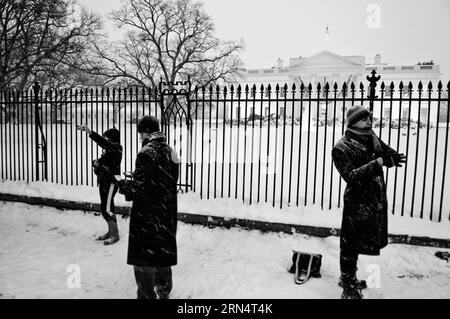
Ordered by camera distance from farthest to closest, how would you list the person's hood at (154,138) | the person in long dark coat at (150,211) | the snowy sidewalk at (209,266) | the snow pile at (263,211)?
the snow pile at (263,211)
the snowy sidewalk at (209,266)
the person's hood at (154,138)
the person in long dark coat at (150,211)

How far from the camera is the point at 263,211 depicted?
18.7 ft

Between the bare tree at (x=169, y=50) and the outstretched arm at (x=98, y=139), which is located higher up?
the bare tree at (x=169, y=50)

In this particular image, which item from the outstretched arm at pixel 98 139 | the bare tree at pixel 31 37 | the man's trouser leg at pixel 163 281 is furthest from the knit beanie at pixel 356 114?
the bare tree at pixel 31 37

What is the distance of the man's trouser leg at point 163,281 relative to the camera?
350 cm

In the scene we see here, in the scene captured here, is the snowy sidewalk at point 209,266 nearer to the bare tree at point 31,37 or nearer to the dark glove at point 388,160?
the dark glove at point 388,160

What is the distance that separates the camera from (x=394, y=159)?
133 inches

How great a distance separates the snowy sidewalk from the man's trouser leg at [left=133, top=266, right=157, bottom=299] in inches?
29.2

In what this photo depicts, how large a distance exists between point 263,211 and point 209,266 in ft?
5.06

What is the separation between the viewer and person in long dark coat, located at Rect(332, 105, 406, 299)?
3283mm

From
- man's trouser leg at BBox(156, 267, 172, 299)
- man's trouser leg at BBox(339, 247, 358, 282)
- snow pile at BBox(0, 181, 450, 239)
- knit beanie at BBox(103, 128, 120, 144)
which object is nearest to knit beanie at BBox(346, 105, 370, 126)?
man's trouser leg at BBox(339, 247, 358, 282)

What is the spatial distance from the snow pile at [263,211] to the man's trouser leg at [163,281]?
2.26 metres

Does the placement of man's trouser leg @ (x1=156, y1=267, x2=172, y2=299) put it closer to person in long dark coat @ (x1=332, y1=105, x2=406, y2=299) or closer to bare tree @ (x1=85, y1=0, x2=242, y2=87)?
person in long dark coat @ (x1=332, y1=105, x2=406, y2=299)
